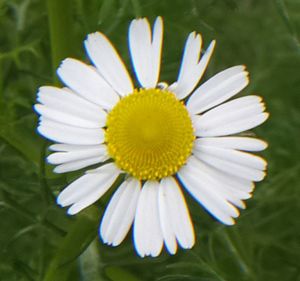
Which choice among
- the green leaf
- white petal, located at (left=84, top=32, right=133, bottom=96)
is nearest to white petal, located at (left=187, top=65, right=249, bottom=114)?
white petal, located at (left=84, top=32, right=133, bottom=96)

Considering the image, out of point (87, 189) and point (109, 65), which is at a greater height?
point (109, 65)

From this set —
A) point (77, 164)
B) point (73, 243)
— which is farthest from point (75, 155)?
point (73, 243)

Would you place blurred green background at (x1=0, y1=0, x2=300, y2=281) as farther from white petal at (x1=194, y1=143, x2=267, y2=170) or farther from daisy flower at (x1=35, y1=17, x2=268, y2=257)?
white petal at (x1=194, y1=143, x2=267, y2=170)

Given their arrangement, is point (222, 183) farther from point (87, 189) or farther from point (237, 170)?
point (87, 189)

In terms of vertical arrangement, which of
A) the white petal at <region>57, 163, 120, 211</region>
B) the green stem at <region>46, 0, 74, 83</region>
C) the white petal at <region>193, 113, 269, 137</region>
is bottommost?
the white petal at <region>193, 113, 269, 137</region>

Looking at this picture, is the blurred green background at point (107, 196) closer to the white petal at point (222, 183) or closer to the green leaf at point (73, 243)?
the green leaf at point (73, 243)

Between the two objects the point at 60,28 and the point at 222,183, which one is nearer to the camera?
the point at 222,183

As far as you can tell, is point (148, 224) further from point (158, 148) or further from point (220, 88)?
point (220, 88)

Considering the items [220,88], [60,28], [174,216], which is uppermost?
[60,28]
